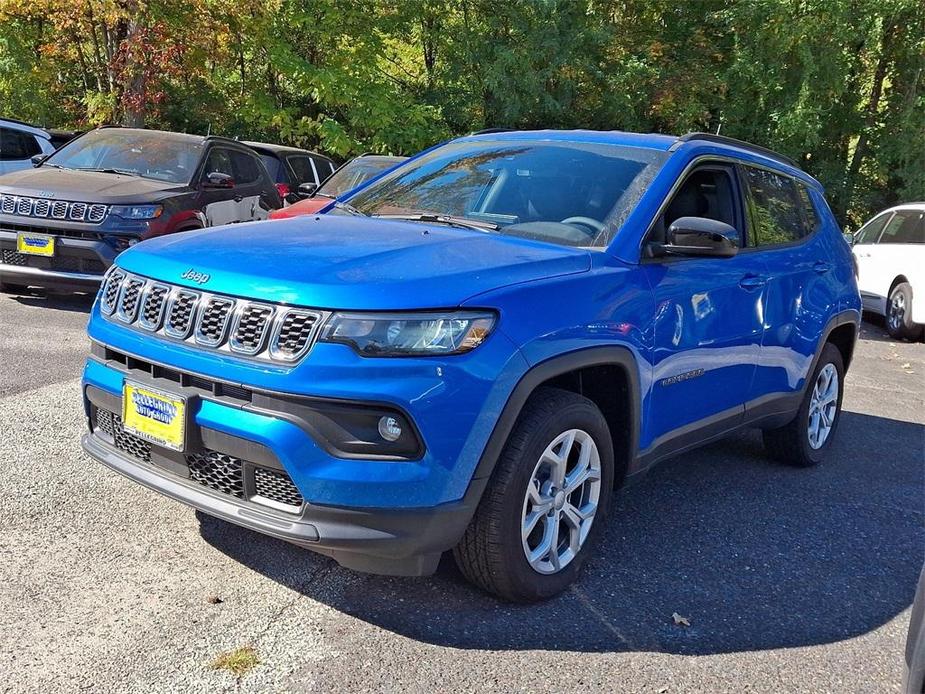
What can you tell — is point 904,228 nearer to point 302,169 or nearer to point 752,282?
point 302,169

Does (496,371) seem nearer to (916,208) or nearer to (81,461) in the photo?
(81,461)

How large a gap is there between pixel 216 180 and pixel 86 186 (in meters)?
1.32

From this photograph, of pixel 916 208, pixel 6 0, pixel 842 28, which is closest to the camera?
pixel 916 208

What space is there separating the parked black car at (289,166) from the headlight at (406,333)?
32.8 ft

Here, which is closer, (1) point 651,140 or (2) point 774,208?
(1) point 651,140

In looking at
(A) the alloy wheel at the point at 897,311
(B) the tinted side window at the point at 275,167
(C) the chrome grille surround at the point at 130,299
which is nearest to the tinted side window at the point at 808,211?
(C) the chrome grille surround at the point at 130,299

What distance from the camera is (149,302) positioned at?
132 inches

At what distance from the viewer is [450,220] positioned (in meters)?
4.02

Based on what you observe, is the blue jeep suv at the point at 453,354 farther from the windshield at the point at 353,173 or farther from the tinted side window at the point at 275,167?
the tinted side window at the point at 275,167

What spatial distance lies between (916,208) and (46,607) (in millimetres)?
11915

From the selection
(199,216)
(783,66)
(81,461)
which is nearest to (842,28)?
(783,66)

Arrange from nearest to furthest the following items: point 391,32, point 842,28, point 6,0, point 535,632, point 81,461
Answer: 1. point 535,632
2. point 81,461
3. point 6,0
4. point 842,28
5. point 391,32

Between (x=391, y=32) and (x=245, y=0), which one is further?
(x=391, y=32)

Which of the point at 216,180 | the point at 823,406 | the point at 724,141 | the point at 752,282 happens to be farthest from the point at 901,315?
the point at 216,180
